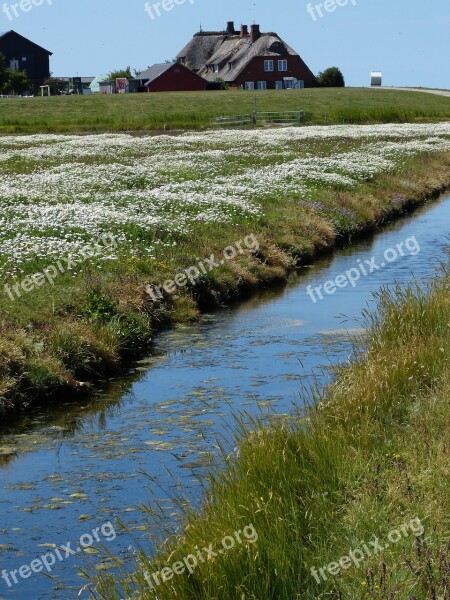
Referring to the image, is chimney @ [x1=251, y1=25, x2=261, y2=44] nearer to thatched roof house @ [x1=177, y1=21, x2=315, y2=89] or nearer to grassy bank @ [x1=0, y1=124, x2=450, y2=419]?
thatched roof house @ [x1=177, y1=21, x2=315, y2=89]

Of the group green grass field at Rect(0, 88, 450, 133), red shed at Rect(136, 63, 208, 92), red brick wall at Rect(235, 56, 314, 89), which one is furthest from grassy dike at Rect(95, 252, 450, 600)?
red brick wall at Rect(235, 56, 314, 89)

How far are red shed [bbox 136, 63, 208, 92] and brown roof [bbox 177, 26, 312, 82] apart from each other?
563 centimetres

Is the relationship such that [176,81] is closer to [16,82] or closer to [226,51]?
[226,51]

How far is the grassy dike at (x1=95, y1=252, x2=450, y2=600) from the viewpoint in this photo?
6.53 m

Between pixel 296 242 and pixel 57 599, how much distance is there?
16.7m

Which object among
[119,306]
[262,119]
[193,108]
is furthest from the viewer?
[193,108]

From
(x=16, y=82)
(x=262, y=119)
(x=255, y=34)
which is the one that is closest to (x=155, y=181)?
(x=262, y=119)

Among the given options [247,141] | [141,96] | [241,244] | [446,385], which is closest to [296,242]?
[241,244]

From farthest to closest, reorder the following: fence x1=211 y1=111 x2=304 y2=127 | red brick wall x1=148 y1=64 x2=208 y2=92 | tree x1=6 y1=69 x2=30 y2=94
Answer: red brick wall x1=148 y1=64 x2=208 y2=92 → tree x1=6 y1=69 x2=30 y2=94 → fence x1=211 y1=111 x2=304 y2=127

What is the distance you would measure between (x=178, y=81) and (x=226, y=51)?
47.8 ft

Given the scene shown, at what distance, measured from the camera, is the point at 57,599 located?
7.72 metres

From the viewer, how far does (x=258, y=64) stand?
13388 centimetres

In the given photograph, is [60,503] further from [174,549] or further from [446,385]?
[446,385]

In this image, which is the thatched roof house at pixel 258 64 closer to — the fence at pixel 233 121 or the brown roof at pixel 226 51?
the brown roof at pixel 226 51
